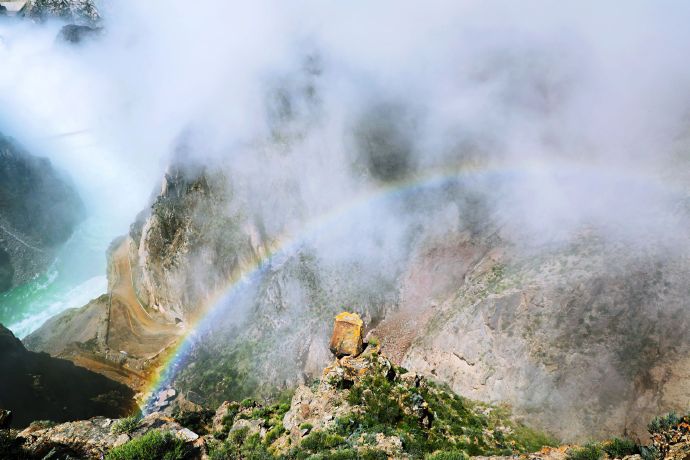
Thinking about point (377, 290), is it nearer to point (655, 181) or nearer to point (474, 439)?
point (474, 439)

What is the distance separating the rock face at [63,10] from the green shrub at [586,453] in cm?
18548

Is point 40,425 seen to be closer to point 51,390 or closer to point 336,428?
point 336,428

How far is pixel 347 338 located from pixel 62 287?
8139cm

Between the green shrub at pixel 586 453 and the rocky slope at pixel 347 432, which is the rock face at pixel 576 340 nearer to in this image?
the rocky slope at pixel 347 432

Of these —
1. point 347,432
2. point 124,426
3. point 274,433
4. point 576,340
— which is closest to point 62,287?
point 124,426

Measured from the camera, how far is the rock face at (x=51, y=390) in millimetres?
46312

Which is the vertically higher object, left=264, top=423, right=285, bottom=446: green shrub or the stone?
the stone

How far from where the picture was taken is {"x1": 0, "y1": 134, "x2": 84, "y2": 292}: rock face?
79.0 meters

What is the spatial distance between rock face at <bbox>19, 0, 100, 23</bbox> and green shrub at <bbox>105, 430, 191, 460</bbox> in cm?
17299

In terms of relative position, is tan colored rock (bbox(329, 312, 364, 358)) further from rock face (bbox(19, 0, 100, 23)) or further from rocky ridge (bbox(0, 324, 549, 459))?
rock face (bbox(19, 0, 100, 23))

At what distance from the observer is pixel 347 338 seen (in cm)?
3219

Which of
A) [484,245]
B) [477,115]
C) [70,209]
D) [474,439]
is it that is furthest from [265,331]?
[70,209]

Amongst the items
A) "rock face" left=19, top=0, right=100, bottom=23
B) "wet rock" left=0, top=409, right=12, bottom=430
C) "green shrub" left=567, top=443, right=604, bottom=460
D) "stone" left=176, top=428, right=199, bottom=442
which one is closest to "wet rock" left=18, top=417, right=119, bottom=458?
"wet rock" left=0, top=409, right=12, bottom=430

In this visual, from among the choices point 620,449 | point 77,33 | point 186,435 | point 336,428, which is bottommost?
point 620,449
